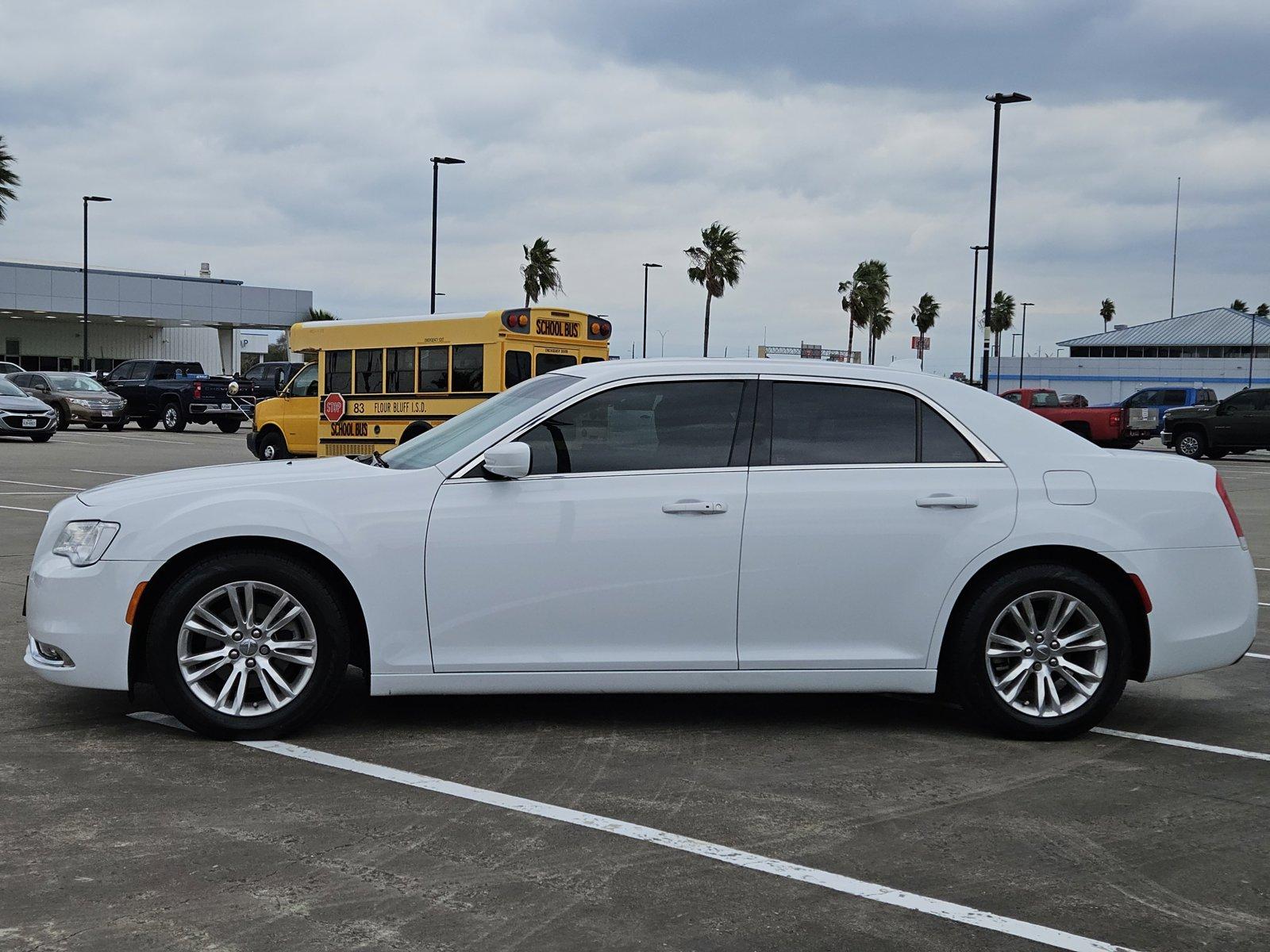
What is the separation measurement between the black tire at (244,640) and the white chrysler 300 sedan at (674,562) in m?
0.01

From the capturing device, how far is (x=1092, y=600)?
5.89 metres

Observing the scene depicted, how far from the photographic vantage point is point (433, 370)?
2114cm

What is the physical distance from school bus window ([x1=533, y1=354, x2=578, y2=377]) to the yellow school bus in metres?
0.02

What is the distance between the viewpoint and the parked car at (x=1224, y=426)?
32688 mm

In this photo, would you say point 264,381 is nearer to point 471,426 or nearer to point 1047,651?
point 471,426

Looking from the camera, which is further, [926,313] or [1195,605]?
[926,313]

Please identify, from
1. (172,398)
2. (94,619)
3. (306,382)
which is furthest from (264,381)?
(94,619)

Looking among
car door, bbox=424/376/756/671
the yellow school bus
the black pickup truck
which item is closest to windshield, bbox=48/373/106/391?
the black pickup truck

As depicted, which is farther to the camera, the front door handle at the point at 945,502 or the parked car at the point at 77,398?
the parked car at the point at 77,398

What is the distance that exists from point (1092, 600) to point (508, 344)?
49.9 ft

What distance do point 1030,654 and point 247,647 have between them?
3.27m

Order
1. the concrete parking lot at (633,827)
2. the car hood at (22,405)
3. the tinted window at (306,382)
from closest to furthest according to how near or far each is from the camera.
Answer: the concrete parking lot at (633,827) → the tinted window at (306,382) → the car hood at (22,405)

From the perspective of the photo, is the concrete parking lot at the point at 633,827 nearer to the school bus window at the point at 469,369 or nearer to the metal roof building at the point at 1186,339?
the school bus window at the point at 469,369

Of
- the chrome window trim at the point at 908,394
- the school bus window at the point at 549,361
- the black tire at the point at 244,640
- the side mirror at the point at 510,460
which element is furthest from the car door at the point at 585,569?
the school bus window at the point at 549,361
